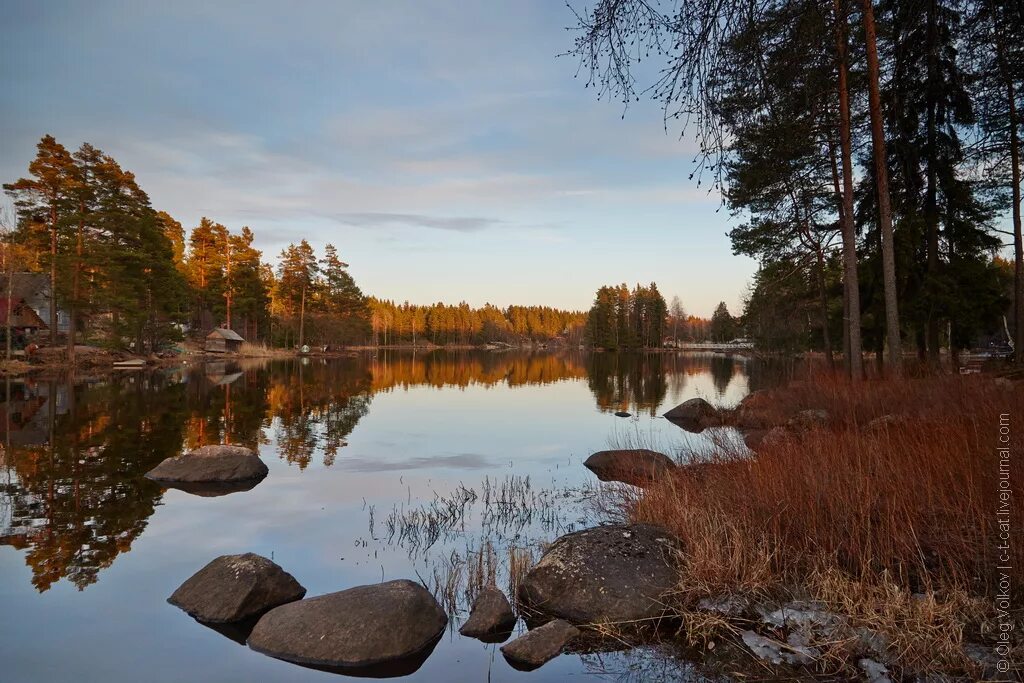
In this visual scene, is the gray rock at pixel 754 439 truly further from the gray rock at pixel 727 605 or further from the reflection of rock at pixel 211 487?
the reflection of rock at pixel 211 487

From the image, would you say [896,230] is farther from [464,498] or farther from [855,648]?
[855,648]

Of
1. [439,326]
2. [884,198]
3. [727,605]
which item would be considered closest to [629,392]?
[884,198]

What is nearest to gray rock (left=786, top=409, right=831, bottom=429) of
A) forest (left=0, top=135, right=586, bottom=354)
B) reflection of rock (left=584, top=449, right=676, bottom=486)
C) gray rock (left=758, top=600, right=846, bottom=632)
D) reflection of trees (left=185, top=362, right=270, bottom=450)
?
reflection of rock (left=584, top=449, right=676, bottom=486)

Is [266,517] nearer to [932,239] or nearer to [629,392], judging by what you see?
[932,239]

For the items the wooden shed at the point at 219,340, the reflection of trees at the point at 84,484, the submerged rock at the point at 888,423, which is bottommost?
the reflection of trees at the point at 84,484

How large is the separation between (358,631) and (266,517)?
6.09 m

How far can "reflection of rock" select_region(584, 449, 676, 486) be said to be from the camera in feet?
44.9

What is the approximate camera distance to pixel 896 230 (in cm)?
2366

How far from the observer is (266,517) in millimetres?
11945

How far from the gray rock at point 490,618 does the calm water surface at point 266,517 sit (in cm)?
19

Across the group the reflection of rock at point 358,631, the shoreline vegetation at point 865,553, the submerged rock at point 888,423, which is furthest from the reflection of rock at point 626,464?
the reflection of rock at point 358,631

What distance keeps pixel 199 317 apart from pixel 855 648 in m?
90.5

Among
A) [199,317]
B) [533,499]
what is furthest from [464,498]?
[199,317]

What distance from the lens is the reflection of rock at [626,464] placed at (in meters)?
13.7
